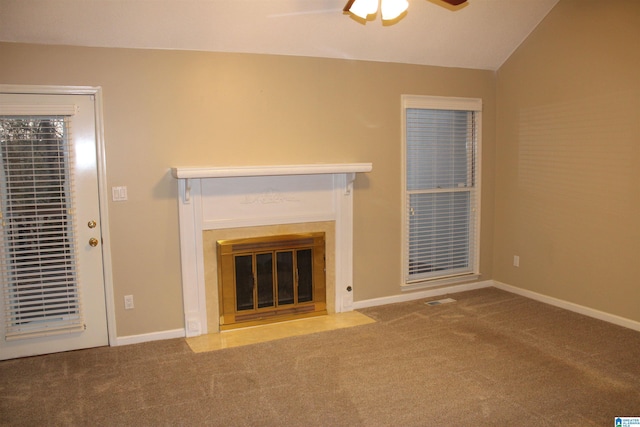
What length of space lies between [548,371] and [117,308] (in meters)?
3.07

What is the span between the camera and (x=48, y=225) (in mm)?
3471

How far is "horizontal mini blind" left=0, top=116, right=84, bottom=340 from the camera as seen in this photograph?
3.36 m

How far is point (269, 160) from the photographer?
13.3ft

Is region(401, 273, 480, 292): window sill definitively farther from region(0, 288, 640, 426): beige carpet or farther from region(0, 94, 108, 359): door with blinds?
region(0, 94, 108, 359): door with blinds

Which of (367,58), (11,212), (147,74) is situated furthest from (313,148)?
(11,212)

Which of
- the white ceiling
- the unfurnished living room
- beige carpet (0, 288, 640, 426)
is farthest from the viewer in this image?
the white ceiling

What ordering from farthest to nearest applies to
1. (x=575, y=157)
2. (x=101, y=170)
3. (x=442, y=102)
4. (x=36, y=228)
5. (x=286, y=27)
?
(x=442, y=102)
(x=575, y=157)
(x=286, y=27)
(x=101, y=170)
(x=36, y=228)

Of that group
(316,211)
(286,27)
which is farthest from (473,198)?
(286,27)

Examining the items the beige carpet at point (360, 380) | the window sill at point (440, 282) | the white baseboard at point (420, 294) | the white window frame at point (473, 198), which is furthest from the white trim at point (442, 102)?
the beige carpet at point (360, 380)

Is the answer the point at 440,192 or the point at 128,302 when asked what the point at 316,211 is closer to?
the point at 440,192

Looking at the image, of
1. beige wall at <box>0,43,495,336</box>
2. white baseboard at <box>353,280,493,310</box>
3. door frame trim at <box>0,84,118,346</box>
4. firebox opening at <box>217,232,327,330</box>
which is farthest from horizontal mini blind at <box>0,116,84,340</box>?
white baseboard at <box>353,280,493,310</box>

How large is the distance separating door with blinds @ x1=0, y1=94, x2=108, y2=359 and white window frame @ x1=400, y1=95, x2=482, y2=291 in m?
2.65

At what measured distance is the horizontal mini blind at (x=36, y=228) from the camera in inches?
132

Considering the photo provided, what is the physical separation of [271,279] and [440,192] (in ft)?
6.33
